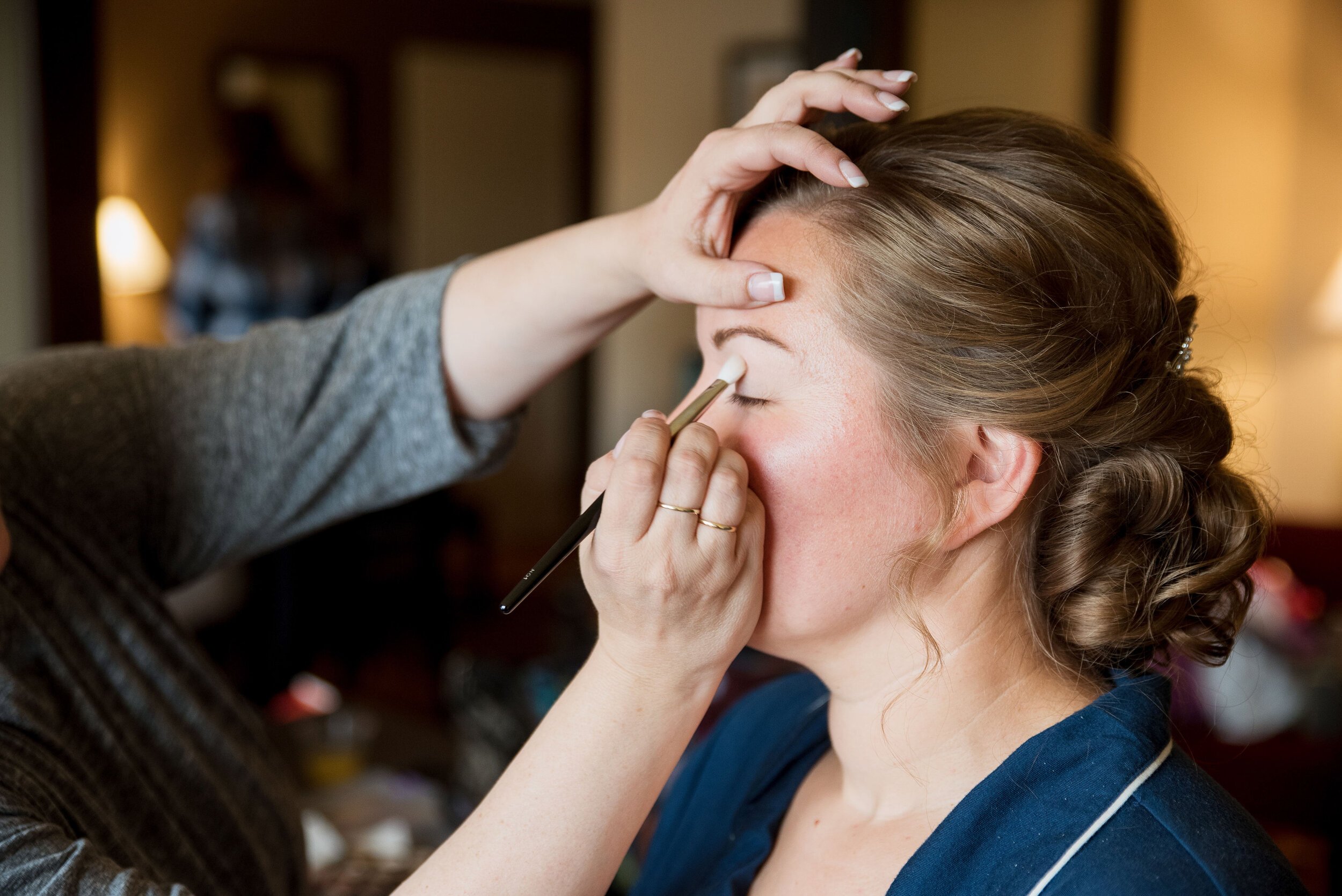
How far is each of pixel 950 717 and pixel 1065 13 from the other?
2.98 meters

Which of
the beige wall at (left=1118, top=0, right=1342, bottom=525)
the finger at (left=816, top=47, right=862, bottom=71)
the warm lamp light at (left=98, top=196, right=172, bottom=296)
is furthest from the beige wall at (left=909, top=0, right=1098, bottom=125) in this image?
the warm lamp light at (left=98, top=196, right=172, bottom=296)

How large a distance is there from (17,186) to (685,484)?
3.03 m

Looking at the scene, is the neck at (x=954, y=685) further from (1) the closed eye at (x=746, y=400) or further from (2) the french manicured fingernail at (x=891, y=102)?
(2) the french manicured fingernail at (x=891, y=102)

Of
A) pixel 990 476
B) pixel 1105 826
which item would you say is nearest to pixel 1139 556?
pixel 990 476

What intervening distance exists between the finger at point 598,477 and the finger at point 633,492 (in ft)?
0.14

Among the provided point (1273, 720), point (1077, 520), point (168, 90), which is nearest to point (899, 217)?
point (1077, 520)

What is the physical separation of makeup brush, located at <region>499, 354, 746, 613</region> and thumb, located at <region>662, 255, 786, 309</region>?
3.4 inches

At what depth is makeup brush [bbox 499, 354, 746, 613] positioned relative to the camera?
84 centimetres

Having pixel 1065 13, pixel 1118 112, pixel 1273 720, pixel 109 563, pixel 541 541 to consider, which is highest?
pixel 1065 13

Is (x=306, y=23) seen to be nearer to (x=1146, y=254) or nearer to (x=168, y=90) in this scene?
(x=168, y=90)

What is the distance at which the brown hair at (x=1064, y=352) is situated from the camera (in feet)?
2.93

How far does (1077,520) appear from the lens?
0.94 meters

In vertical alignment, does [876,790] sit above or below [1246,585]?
below

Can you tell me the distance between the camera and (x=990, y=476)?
936 mm
